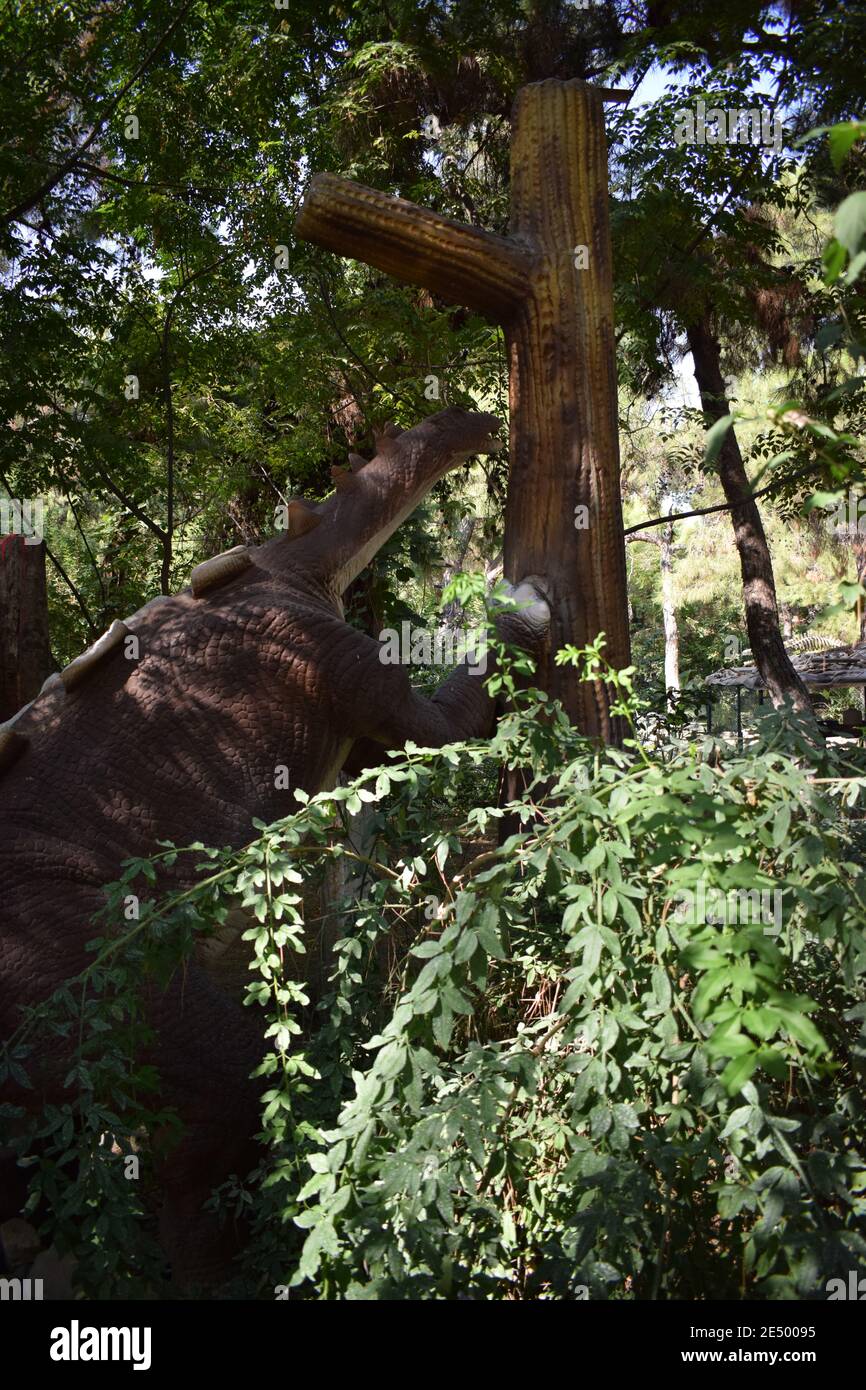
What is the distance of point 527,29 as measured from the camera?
8.45 metres

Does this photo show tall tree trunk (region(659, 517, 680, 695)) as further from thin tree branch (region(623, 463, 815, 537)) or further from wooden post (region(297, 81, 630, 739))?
wooden post (region(297, 81, 630, 739))

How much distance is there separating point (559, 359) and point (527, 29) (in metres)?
5.72

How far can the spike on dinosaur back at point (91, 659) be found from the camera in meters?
3.35

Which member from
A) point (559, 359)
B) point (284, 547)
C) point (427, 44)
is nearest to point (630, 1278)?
point (284, 547)

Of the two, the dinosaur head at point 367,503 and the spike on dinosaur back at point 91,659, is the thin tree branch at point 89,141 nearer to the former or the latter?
the dinosaur head at point 367,503

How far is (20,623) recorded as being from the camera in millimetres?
4141

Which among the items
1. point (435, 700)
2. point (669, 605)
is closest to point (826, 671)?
point (669, 605)

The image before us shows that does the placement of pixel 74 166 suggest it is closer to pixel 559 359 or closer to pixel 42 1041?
pixel 559 359

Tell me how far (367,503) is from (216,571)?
69 centimetres

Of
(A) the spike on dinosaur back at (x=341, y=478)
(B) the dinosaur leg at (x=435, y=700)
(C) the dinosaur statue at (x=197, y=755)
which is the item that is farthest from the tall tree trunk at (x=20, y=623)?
(B) the dinosaur leg at (x=435, y=700)

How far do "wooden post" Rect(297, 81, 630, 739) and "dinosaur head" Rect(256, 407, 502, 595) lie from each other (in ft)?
0.92

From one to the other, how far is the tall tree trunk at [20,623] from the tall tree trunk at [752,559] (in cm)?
729

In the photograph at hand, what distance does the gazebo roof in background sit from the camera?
1510cm

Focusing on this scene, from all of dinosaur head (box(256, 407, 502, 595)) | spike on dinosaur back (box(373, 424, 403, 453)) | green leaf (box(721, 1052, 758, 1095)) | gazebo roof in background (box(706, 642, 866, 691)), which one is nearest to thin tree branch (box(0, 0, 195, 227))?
spike on dinosaur back (box(373, 424, 403, 453))
